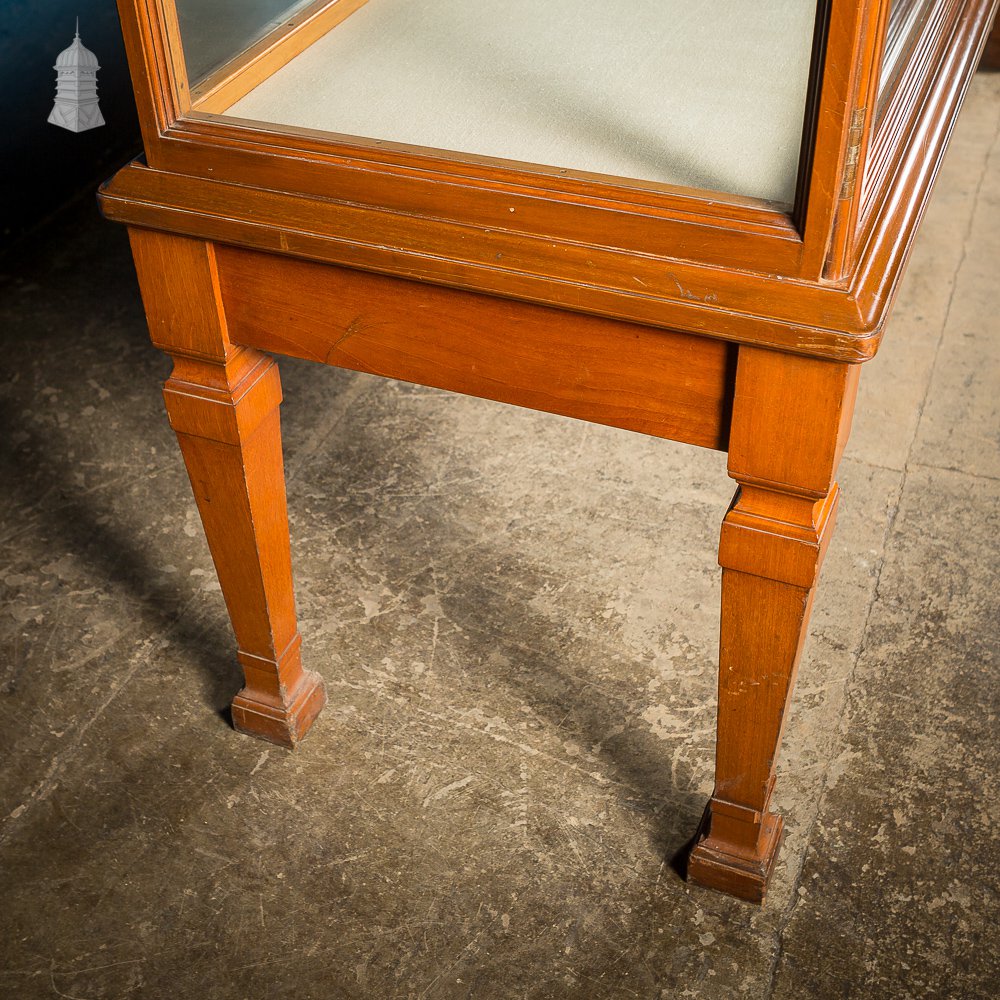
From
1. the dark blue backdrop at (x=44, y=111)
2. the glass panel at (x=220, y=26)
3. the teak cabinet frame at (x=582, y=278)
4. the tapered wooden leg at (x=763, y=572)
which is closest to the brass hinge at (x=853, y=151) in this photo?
the teak cabinet frame at (x=582, y=278)

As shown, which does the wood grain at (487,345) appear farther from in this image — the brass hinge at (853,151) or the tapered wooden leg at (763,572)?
the brass hinge at (853,151)

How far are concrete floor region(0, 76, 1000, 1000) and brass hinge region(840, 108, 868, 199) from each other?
0.99m

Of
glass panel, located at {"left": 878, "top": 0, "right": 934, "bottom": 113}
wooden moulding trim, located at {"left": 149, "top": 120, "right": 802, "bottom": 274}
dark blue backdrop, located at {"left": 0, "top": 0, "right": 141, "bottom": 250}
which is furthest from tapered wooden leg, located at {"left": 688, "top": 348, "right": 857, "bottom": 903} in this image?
dark blue backdrop, located at {"left": 0, "top": 0, "right": 141, "bottom": 250}

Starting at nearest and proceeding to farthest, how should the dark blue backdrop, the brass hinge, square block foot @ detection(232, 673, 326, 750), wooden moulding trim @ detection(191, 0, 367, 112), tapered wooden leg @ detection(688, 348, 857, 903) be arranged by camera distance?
the brass hinge < tapered wooden leg @ detection(688, 348, 857, 903) < wooden moulding trim @ detection(191, 0, 367, 112) < square block foot @ detection(232, 673, 326, 750) < the dark blue backdrop

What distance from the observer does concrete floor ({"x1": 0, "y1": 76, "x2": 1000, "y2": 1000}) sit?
157cm

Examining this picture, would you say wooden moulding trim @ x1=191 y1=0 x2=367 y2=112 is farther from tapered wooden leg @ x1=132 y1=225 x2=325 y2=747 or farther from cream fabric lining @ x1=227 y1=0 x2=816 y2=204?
tapered wooden leg @ x1=132 y1=225 x2=325 y2=747

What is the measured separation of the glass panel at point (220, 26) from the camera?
1224mm

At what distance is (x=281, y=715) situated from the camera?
1.79 metres

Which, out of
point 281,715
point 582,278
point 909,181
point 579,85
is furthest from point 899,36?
point 281,715

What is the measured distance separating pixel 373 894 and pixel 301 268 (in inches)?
32.8

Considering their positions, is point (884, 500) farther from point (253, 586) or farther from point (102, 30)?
point (102, 30)

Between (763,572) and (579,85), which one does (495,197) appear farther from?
(763,572)

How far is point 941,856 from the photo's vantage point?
166 cm

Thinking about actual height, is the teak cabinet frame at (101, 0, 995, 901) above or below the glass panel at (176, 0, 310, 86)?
below
